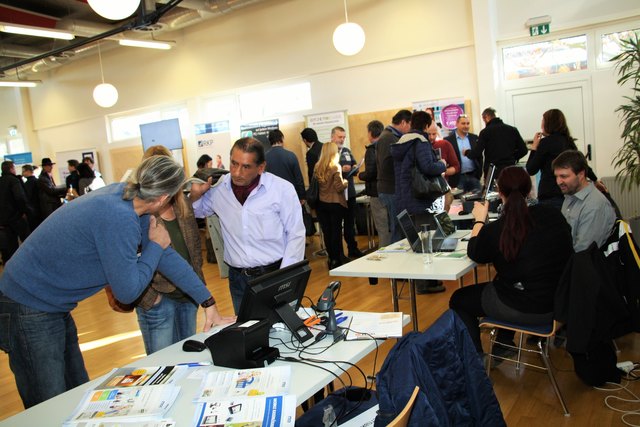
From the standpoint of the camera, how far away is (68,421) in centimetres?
159

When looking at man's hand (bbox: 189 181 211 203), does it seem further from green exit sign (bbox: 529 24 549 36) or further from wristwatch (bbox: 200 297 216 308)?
green exit sign (bbox: 529 24 549 36)

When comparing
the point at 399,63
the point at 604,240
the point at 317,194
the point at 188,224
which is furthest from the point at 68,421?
the point at 399,63

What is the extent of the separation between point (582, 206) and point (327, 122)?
6.06 meters

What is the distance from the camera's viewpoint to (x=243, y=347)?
1891 mm

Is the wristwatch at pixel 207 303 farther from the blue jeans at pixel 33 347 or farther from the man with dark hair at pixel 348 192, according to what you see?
the man with dark hair at pixel 348 192

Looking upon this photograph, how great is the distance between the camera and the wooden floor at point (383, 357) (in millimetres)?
2791

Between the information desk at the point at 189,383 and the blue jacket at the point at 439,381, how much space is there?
336 mm

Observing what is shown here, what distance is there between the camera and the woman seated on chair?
280cm

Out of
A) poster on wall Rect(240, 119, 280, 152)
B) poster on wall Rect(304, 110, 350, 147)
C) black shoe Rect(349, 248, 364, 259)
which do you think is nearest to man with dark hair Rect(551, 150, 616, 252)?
black shoe Rect(349, 248, 364, 259)

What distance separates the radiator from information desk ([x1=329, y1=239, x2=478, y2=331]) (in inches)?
173

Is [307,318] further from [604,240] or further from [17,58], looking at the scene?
[17,58]

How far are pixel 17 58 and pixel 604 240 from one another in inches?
530

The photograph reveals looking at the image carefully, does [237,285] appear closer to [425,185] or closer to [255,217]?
[255,217]

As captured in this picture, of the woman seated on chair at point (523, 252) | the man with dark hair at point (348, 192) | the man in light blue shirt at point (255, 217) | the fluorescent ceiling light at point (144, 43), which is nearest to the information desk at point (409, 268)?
the woman seated on chair at point (523, 252)
